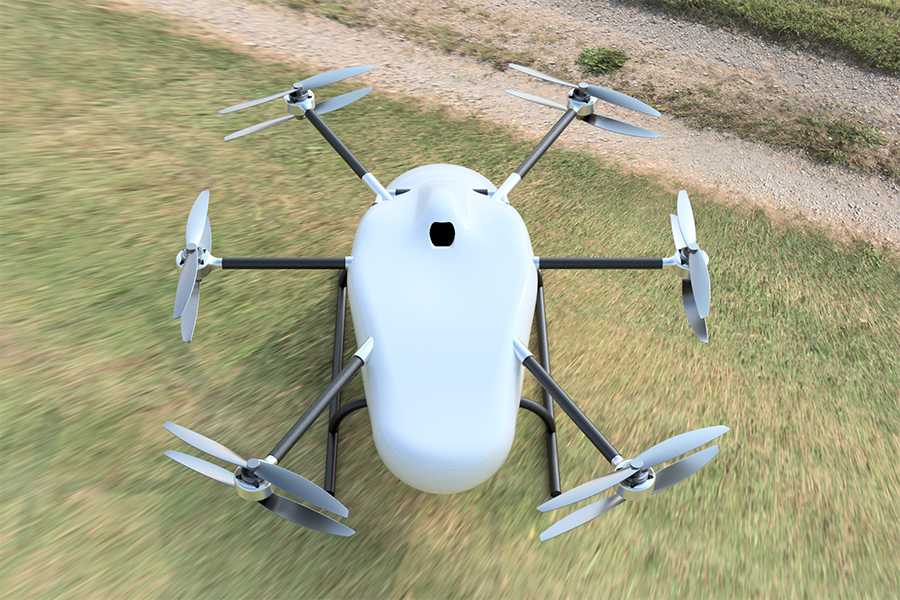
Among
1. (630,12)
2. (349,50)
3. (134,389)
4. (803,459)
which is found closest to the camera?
(134,389)

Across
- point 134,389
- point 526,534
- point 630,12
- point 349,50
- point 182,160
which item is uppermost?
point 630,12

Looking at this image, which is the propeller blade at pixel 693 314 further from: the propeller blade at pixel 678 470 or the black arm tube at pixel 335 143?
the black arm tube at pixel 335 143

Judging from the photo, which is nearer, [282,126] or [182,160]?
[182,160]

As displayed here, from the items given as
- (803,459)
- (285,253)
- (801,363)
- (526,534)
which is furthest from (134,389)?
(801,363)

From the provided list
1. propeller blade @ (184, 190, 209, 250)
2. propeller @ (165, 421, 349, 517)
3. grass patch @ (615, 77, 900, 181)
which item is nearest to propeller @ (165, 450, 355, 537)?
propeller @ (165, 421, 349, 517)

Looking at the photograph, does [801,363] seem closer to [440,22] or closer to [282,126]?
[282,126]

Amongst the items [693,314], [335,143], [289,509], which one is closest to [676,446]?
[693,314]

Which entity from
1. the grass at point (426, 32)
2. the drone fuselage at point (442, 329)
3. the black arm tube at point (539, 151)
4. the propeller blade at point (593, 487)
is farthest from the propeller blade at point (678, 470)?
the grass at point (426, 32)
